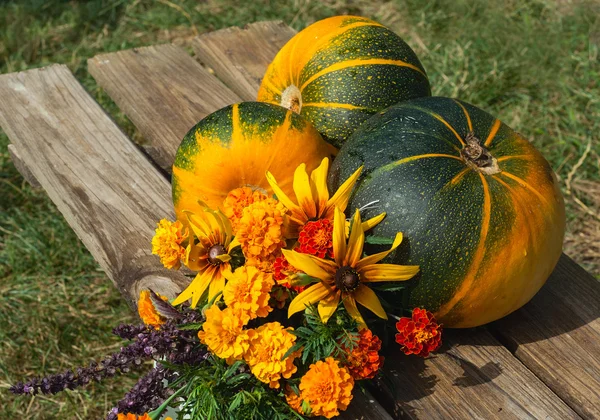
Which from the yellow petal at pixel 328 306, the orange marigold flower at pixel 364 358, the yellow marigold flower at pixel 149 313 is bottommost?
the yellow marigold flower at pixel 149 313

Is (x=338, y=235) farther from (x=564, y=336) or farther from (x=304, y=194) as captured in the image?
(x=564, y=336)

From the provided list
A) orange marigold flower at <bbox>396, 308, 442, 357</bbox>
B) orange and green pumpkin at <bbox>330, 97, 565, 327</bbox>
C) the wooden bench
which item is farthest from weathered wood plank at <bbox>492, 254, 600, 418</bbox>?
orange marigold flower at <bbox>396, 308, 442, 357</bbox>

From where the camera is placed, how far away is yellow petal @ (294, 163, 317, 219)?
5.46ft

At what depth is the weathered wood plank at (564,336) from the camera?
1.72m

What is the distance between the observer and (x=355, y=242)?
5.11 feet

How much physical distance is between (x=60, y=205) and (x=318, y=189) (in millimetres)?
950

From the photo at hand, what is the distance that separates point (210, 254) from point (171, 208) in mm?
576

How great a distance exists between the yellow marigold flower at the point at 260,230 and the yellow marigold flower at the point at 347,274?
80 millimetres

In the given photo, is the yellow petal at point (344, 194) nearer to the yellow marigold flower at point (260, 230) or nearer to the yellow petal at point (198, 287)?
the yellow marigold flower at point (260, 230)

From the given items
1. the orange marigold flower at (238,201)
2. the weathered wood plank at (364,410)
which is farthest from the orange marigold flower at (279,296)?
the weathered wood plank at (364,410)

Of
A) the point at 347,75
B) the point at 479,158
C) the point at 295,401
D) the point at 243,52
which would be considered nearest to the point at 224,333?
the point at 295,401

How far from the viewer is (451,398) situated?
1.66m

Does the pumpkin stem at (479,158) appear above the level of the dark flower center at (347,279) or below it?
above

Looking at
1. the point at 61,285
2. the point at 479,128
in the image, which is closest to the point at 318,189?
the point at 479,128
